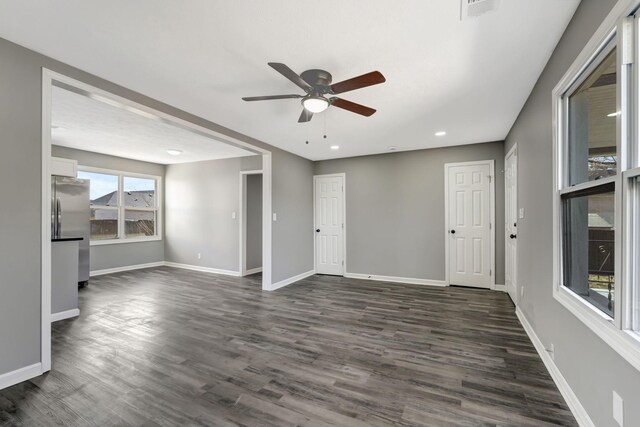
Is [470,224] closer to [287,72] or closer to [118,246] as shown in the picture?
[287,72]

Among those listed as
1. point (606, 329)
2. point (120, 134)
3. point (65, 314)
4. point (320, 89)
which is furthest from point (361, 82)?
point (65, 314)

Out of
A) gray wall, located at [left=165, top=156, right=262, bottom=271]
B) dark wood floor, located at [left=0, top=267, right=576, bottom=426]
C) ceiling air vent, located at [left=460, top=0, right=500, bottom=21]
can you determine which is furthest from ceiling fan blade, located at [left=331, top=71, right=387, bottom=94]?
gray wall, located at [left=165, top=156, right=262, bottom=271]

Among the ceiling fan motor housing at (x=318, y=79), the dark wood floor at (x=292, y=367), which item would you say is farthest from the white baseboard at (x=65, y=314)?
the ceiling fan motor housing at (x=318, y=79)

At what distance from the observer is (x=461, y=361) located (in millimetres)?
2367

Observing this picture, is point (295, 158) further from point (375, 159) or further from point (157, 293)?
point (157, 293)

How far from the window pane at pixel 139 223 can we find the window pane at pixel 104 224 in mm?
216

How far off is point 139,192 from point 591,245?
7.79 m

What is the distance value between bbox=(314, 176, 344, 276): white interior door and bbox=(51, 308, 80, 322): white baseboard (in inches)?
158

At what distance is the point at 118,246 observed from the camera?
603 centimetres

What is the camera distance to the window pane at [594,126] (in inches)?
55.0

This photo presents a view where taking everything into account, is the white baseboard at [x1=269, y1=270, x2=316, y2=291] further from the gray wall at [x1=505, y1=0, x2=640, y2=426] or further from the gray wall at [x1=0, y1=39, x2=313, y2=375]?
the gray wall at [x1=505, y1=0, x2=640, y2=426]

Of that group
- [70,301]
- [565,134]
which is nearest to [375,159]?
[565,134]

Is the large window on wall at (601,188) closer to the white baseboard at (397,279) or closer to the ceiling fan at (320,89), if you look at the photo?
the ceiling fan at (320,89)

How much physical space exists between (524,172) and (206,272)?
6100mm
